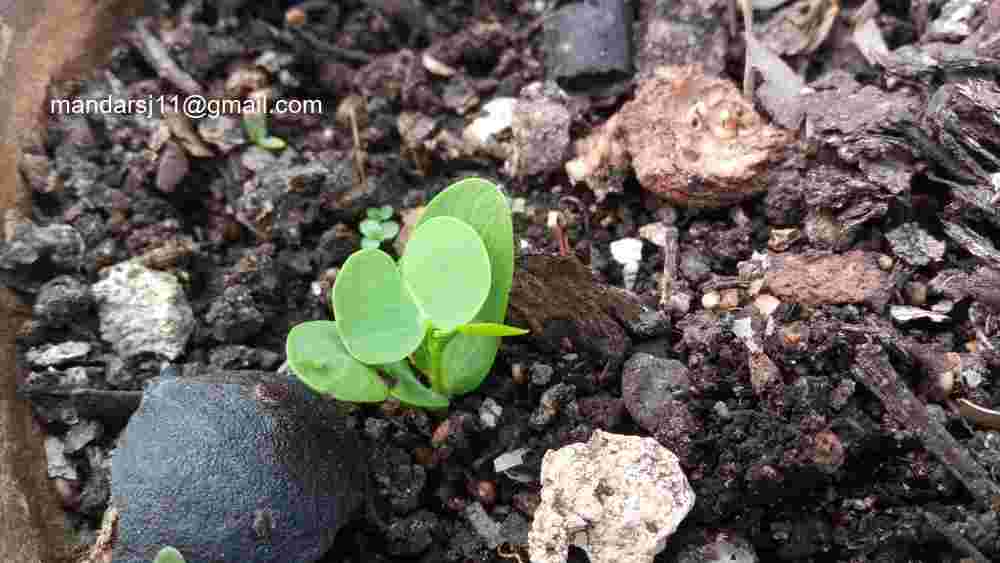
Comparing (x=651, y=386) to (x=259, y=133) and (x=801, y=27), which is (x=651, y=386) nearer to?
(x=801, y=27)

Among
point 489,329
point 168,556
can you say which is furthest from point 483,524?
point 168,556

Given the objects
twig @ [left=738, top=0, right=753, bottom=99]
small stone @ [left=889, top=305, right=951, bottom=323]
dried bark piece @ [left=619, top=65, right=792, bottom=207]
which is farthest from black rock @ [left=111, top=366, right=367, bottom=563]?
twig @ [left=738, top=0, right=753, bottom=99]

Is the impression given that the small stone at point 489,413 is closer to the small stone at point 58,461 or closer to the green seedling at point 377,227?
the green seedling at point 377,227

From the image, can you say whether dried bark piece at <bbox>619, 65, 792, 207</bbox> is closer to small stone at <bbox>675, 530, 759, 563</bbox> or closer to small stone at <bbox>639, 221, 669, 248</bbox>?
small stone at <bbox>639, 221, 669, 248</bbox>

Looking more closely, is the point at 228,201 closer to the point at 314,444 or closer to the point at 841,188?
the point at 314,444

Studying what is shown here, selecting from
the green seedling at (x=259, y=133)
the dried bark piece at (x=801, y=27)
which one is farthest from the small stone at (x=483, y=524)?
the dried bark piece at (x=801, y=27)

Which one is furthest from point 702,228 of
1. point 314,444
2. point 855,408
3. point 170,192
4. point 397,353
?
point 170,192

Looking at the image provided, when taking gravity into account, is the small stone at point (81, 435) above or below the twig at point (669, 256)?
below
